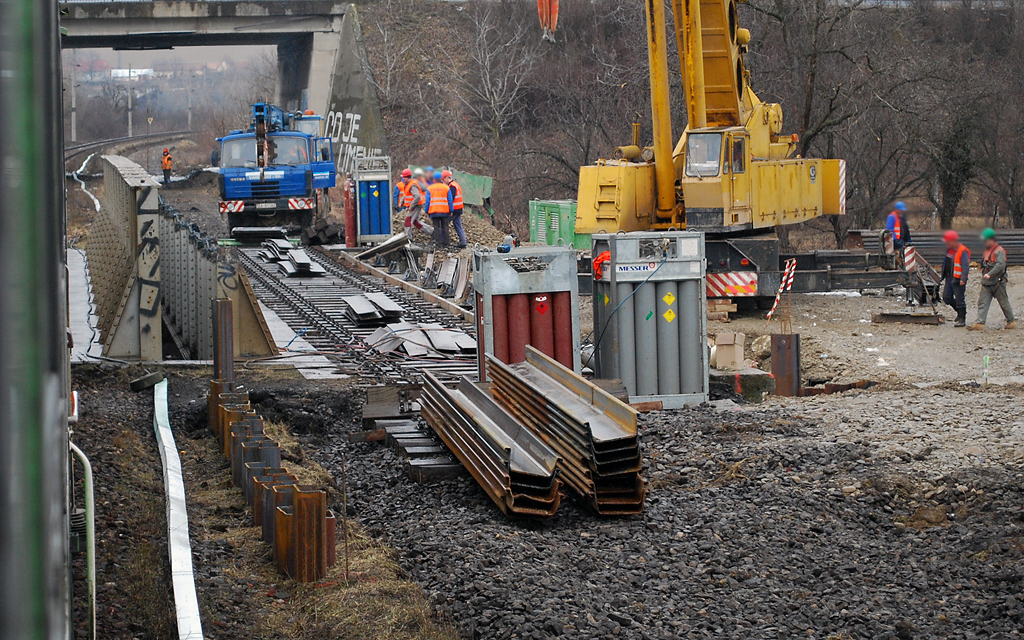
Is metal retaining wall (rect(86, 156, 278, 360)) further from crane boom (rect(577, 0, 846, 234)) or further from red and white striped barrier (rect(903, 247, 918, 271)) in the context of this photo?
red and white striped barrier (rect(903, 247, 918, 271))

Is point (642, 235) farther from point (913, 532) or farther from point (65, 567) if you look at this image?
point (65, 567)

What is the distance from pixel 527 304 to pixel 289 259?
1220 centimetres

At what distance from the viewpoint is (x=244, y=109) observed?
63.1 m

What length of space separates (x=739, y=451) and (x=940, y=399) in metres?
2.83

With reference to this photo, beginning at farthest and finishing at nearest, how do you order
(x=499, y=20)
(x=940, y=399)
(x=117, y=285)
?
(x=499, y=20), (x=117, y=285), (x=940, y=399)

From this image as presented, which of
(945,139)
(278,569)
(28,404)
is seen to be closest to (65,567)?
(28,404)

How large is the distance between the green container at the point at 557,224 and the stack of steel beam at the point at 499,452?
13.6 metres

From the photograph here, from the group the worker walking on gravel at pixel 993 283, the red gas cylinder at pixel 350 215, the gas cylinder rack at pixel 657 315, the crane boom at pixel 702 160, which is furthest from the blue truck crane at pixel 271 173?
the gas cylinder rack at pixel 657 315

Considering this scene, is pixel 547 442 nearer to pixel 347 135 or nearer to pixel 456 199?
pixel 456 199

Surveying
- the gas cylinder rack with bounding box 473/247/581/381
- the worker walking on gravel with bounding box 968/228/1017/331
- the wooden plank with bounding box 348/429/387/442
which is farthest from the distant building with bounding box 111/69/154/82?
the wooden plank with bounding box 348/429/387/442

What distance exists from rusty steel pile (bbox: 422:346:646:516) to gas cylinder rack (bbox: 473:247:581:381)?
123 cm

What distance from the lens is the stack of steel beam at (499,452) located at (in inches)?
280

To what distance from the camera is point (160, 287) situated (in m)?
13.0

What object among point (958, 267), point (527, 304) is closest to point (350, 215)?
point (958, 267)
